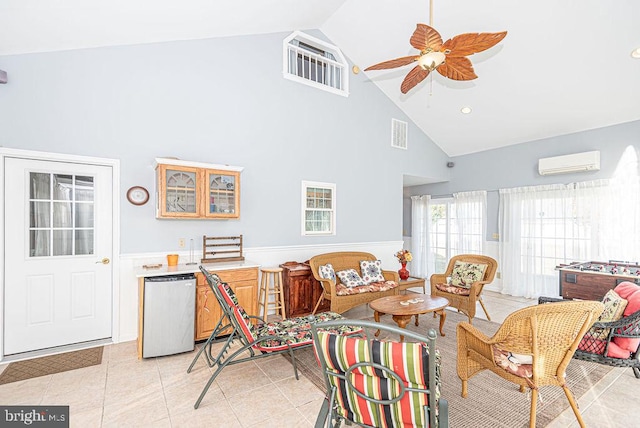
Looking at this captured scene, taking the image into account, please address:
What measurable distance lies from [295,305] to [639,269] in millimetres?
4501

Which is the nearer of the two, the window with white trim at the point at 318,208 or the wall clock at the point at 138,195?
the wall clock at the point at 138,195

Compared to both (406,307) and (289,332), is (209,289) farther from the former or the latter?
(406,307)

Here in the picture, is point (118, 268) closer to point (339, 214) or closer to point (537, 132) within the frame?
point (339, 214)

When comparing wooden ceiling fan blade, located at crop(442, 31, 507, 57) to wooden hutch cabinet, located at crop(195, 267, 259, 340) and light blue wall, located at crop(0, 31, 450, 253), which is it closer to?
light blue wall, located at crop(0, 31, 450, 253)

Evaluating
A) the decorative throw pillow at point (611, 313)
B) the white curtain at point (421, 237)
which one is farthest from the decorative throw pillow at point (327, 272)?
the white curtain at point (421, 237)

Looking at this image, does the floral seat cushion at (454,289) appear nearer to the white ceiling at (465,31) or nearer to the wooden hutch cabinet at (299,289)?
the wooden hutch cabinet at (299,289)

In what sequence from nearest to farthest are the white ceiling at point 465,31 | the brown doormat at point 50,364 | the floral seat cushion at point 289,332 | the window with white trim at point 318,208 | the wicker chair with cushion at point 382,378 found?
the wicker chair with cushion at point 382,378 < the floral seat cushion at point 289,332 < the brown doormat at point 50,364 < the white ceiling at point 465,31 < the window with white trim at point 318,208

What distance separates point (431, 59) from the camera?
8.71 ft

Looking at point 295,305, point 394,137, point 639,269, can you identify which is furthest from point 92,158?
point 639,269

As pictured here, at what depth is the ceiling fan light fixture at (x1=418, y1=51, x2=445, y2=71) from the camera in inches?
104

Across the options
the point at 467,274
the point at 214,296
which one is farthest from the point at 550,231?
the point at 214,296

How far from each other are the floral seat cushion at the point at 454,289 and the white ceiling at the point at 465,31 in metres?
3.21

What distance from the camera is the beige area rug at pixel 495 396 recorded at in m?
2.19

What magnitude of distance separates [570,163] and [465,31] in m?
2.95
